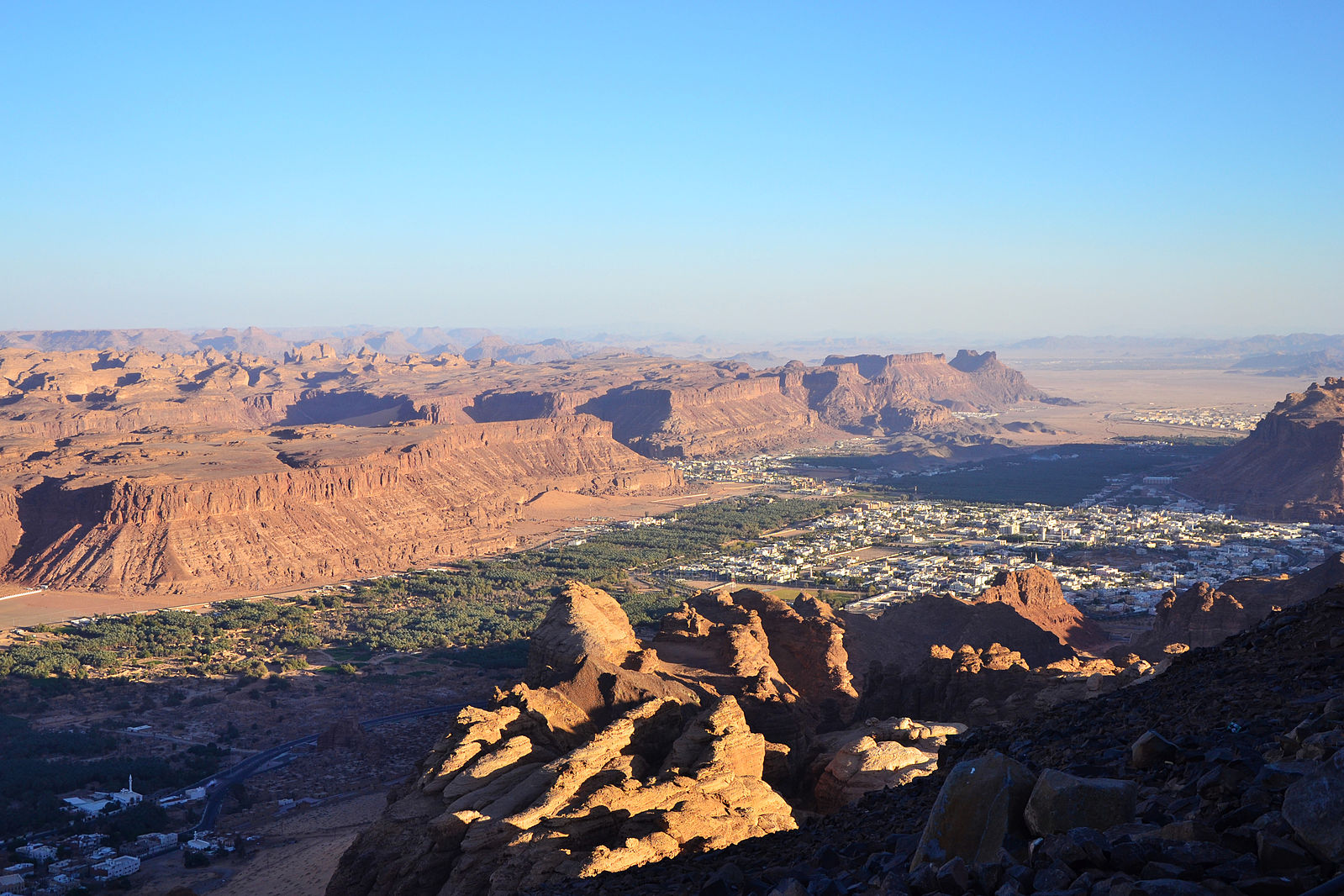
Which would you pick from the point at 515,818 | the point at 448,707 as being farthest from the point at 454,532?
the point at 515,818

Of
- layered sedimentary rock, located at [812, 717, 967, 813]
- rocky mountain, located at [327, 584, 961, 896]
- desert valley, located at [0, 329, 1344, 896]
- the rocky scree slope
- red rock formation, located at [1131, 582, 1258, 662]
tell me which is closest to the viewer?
the rocky scree slope

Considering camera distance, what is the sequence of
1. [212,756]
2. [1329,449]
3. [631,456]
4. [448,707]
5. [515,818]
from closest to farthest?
[515,818]
[212,756]
[448,707]
[1329,449]
[631,456]

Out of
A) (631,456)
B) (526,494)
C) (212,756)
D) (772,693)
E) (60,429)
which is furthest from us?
(631,456)

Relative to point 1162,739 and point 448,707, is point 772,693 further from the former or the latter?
point 1162,739

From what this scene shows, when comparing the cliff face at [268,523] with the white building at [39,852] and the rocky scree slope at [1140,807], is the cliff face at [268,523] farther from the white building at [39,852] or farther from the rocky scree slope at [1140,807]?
the rocky scree slope at [1140,807]

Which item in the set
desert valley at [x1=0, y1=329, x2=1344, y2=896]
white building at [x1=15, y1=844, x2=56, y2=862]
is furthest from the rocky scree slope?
white building at [x1=15, y1=844, x2=56, y2=862]

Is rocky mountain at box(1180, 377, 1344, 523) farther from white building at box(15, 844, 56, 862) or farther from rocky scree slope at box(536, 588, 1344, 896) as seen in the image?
white building at box(15, 844, 56, 862)

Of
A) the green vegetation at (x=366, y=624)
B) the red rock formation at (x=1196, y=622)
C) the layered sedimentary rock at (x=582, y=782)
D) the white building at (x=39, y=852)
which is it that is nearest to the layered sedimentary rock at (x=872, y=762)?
the layered sedimentary rock at (x=582, y=782)
